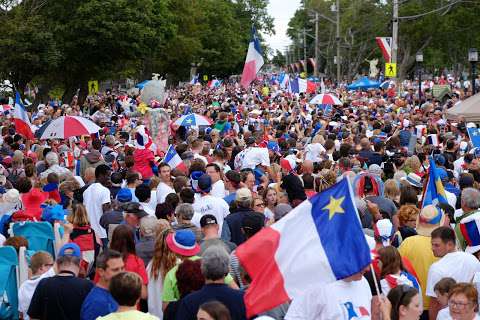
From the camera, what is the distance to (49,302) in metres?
6.79

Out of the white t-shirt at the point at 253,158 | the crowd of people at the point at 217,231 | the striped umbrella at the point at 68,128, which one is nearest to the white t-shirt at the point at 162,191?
the crowd of people at the point at 217,231

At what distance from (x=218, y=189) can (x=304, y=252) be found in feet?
19.4

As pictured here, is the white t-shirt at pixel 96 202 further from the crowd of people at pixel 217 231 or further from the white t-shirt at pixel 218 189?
the white t-shirt at pixel 218 189

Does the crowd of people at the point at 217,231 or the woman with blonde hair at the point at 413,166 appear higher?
the crowd of people at the point at 217,231

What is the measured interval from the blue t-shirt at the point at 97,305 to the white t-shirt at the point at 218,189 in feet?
16.5

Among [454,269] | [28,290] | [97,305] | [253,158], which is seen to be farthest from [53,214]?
[253,158]

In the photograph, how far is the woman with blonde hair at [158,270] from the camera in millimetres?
7488

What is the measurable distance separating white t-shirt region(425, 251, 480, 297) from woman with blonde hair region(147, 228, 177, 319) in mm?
2067

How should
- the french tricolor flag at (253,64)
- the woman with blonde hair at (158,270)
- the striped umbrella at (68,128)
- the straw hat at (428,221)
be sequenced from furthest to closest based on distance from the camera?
the french tricolor flag at (253,64) → the striped umbrella at (68,128) → the straw hat at (428,221) → the woman with blonde hair at (158,270)

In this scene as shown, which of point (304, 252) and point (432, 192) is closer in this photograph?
point (304, 252)

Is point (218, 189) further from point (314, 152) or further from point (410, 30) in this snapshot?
point (410, 30)

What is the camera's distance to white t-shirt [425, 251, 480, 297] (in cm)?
738

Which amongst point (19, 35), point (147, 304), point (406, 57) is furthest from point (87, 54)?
point (406, 57)

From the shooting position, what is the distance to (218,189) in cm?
1175
